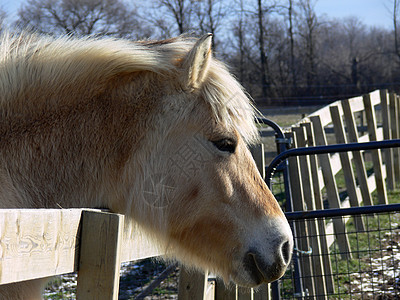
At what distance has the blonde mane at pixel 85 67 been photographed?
227cm

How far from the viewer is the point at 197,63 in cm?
237

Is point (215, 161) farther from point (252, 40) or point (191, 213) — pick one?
point (252, 40)

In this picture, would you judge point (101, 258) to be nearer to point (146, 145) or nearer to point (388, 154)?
point (146, 145)

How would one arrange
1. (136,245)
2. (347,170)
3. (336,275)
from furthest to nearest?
1. (347,170)
2. (336,275)
3. (136,245)

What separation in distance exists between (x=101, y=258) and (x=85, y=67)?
1.11m

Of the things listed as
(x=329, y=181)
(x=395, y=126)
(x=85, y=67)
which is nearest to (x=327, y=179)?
(x=329, y=181)

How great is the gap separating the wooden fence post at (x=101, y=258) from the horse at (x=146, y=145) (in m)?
0.58

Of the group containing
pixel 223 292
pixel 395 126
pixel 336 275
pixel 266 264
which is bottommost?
pixel 336 275

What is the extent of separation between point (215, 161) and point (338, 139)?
20.3 ft

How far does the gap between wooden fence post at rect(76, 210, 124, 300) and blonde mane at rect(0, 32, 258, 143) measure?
886 millimetres

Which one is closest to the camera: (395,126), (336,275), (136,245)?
(136,245)

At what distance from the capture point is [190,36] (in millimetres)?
2912

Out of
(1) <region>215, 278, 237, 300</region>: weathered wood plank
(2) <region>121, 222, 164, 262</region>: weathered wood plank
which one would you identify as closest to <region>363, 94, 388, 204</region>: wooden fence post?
(1) <region>215, 278, 237, 300</region>: weathered wood plank

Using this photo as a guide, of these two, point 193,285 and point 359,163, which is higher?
point 359,163
